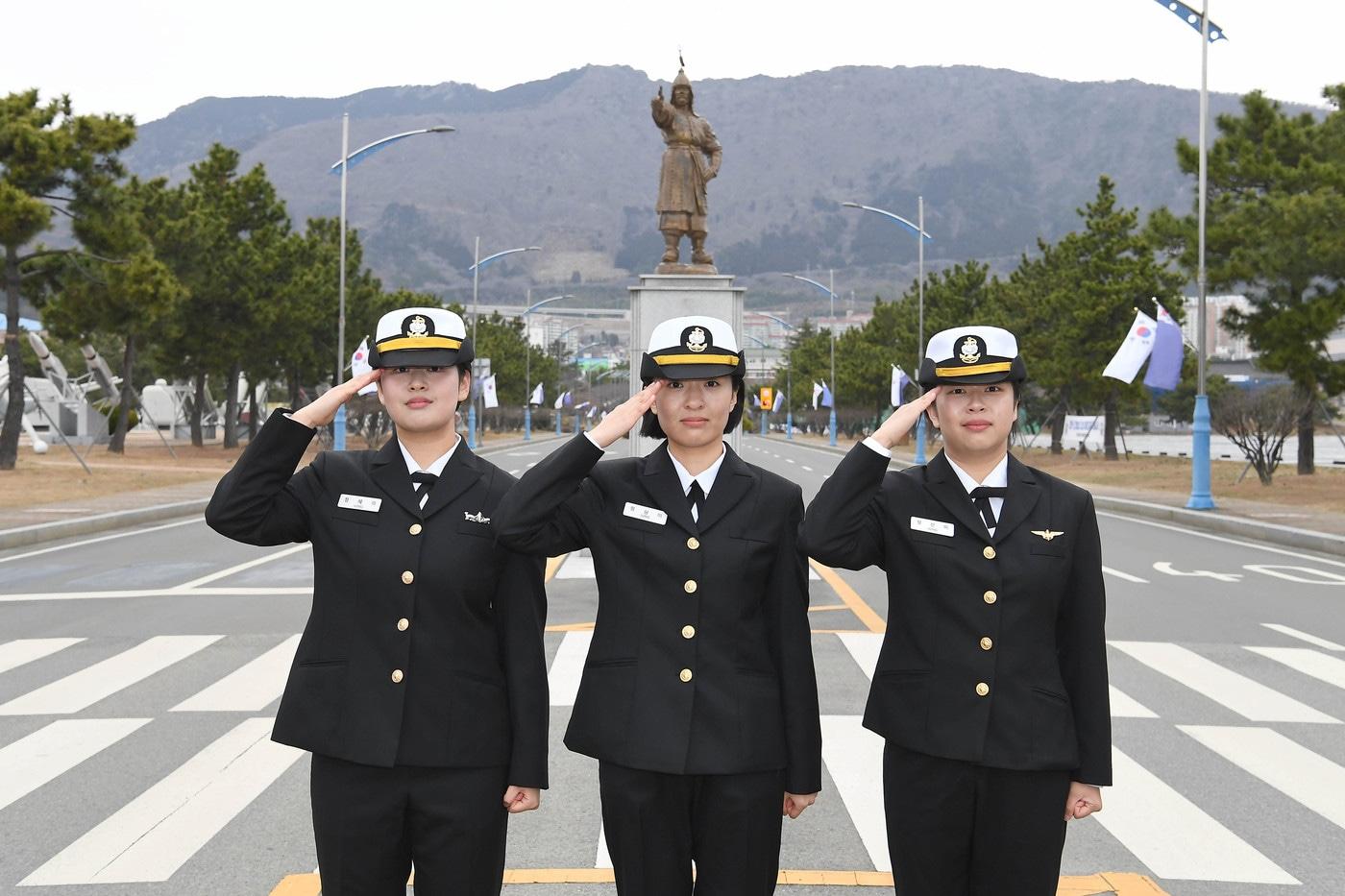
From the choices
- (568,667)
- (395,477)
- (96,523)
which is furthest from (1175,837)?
(96,523)

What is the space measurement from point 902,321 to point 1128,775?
6111 centimetres

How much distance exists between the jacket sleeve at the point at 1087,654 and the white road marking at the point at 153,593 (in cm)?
1035

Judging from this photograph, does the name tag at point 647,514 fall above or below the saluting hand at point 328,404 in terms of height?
below

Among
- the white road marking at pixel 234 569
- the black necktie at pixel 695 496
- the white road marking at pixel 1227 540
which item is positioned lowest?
the white road marking at pixel 234 569

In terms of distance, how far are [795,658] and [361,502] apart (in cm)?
114

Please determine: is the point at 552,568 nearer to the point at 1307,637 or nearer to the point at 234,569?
the point at 234,569

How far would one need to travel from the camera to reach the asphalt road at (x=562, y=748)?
503cm

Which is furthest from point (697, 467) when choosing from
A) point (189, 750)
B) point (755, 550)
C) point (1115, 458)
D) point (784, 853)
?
point (1115, 458)

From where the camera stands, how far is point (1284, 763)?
6.52 meters

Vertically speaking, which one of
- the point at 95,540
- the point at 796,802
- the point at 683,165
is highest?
the point at 683,165

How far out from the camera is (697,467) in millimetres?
3385

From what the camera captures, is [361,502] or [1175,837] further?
[1175,837]

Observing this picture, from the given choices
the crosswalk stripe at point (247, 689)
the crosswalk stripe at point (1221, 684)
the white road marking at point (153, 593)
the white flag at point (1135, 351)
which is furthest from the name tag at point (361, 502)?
the white flag at point (1135, 351)

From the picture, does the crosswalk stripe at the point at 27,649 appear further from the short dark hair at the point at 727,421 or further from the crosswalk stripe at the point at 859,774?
the short dark hair at the point at 727,421
